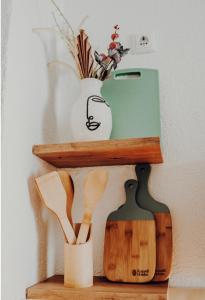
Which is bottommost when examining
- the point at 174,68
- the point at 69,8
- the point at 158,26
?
the point at 174,68

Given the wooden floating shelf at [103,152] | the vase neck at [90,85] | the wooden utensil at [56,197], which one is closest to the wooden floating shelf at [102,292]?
the wooden utensil at [56,197]

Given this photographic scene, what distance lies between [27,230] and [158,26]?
0.83 meters

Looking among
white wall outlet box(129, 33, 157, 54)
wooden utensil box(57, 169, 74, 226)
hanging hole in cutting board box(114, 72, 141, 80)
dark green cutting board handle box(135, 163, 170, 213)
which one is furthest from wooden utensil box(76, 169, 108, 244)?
white wall outlet box(129, 33, 157, 54)

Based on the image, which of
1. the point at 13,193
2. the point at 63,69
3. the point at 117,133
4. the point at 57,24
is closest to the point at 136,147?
the point at 117,133

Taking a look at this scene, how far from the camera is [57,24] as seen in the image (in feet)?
4.96

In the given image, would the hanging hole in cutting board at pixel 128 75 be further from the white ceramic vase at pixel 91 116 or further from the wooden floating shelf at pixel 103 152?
the wooden floating shelf at pixel 103 152

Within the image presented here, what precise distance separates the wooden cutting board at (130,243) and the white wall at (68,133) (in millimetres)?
69

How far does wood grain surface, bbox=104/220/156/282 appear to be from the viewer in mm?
1250

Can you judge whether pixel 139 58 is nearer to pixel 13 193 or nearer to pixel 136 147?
pixel 136 147

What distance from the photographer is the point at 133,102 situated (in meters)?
1.41

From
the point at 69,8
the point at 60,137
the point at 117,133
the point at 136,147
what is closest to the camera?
the point at 136,147

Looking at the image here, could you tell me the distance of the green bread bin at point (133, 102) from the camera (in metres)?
1.38

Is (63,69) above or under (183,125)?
above

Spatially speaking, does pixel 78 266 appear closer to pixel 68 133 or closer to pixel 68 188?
pixel 68 188
